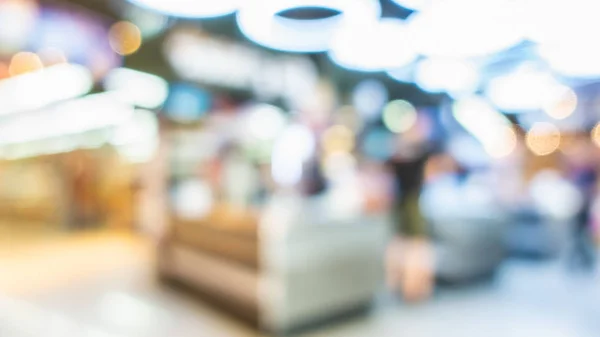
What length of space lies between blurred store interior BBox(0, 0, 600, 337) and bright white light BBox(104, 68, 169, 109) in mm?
39

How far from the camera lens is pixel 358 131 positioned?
9.66 meters

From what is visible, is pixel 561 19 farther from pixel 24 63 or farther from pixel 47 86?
pixel 47 86

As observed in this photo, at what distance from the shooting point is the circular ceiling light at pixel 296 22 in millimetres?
3100

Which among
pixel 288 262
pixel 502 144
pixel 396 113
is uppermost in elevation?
pixel 396 113

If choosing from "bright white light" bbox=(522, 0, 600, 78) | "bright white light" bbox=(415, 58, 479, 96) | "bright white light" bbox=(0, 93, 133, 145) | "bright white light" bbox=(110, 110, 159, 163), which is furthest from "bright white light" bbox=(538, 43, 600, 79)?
"bright white light" bbox=(110, 110, 159, 163)

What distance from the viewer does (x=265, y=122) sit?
9.13m

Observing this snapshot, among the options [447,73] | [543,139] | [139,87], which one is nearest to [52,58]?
[139,87]

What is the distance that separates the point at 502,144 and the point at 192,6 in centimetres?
804

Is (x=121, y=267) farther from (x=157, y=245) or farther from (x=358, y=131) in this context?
(x=358, y=131)

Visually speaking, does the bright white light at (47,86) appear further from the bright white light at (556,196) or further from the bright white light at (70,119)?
the bright white light at (556,196)

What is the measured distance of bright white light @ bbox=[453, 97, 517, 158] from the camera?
894 centimetres

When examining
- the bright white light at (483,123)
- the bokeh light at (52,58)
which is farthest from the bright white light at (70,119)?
the bright white light at (483,123)

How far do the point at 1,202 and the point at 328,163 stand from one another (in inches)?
379

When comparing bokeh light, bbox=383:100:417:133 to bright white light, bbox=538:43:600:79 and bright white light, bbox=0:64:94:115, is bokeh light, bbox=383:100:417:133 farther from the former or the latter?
bright white light, bbox=0:64:94:115
